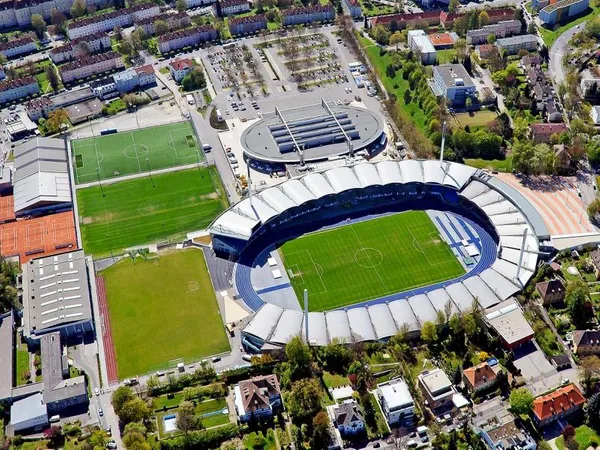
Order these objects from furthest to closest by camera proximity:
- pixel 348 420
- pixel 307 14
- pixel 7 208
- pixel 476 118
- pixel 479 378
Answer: pixel 307 14
pixel 476 118
pixel 7 208
pixel 479 378
pixel 348 420

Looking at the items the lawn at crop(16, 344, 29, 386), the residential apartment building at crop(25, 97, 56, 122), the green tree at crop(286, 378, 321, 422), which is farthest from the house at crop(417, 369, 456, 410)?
the residential apartment building at crop(25, 97, 56, 122)

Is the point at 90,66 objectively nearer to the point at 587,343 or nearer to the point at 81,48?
the point at 81,48

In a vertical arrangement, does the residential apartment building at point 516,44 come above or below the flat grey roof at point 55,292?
above

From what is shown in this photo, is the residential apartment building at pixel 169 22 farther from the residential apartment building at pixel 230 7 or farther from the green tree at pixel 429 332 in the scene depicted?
the green tree at pixel 429 332

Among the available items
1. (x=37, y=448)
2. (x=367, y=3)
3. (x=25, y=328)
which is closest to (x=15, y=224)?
(x=25, y=328)

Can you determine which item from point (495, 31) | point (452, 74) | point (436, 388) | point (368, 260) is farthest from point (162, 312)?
point (495, 31)

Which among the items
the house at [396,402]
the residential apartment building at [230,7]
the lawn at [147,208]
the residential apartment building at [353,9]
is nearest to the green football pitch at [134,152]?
the lawn at [147,208]

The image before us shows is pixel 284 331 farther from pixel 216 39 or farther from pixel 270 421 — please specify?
pixel 216 39
